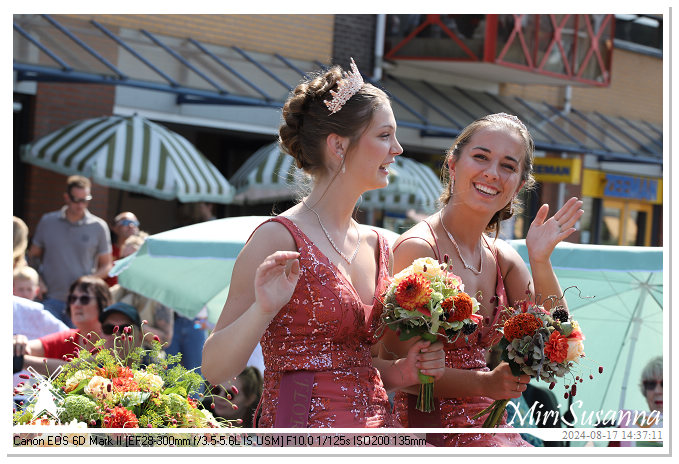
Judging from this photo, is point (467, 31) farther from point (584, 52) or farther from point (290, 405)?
point (290, 405)

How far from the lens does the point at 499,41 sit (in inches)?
658

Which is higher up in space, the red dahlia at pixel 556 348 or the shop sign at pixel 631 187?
the shop sign at pixel 631 187

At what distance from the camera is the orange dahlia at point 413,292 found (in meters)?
3.05

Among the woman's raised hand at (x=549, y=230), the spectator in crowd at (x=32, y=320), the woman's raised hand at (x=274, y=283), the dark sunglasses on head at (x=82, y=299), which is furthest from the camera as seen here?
the dark sunglasses on head at (x=82, y=299)

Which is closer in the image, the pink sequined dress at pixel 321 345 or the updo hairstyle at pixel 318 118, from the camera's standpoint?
the pink sequined dress at pixel 321 345

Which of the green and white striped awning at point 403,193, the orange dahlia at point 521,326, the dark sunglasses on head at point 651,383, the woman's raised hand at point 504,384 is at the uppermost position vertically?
the green and white striped awning at point 403,193

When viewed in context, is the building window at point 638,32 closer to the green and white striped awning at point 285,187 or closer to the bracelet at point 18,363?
the green and white striped awning at point 285,187

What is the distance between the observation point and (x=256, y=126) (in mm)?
14648

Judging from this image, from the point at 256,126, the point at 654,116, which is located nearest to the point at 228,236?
the point at 256,126

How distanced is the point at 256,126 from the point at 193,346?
25.0 feet

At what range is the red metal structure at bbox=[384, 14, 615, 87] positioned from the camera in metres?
16.6

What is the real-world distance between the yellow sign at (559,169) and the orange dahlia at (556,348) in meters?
15.4

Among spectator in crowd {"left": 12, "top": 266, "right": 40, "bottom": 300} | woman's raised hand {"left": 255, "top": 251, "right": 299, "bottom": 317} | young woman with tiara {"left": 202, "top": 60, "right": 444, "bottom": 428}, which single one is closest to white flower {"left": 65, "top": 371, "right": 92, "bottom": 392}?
young woman with tiara {"left": 202, "top": 60, "right": 444, "bottom": 428}

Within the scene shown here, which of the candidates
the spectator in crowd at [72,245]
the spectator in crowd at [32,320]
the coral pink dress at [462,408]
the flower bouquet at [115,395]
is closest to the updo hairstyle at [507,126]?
the coral pink dress at [462,408]
